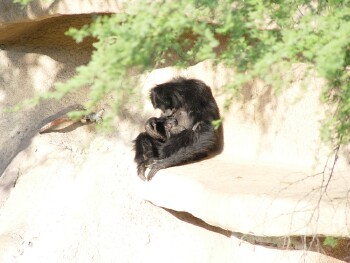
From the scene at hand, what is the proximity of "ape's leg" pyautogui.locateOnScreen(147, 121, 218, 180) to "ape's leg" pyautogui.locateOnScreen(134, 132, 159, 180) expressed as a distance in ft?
0.36

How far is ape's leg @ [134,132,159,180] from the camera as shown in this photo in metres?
6.42

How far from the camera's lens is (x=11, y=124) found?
7.81m

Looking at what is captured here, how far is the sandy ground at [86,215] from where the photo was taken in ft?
20.2

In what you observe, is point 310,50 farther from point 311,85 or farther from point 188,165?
point 188,165

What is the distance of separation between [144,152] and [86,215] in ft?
2.58

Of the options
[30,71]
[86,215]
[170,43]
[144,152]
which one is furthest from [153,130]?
[170,43]

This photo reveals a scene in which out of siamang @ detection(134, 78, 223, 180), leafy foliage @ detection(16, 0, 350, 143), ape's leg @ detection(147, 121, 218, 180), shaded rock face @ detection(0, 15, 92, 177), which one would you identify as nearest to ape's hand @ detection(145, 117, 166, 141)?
siamang @ detection(134, 78, 223, 180)

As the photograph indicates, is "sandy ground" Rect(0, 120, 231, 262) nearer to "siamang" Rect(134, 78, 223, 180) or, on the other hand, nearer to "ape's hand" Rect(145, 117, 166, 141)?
"siamang" Rect(134, 78, 223, 180)

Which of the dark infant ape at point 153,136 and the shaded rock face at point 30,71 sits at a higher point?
the shaded rock face at point 30,71

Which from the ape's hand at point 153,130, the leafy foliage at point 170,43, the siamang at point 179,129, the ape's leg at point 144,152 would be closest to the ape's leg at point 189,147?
the siamang at point 179,129

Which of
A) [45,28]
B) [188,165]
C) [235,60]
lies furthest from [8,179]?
[235,60]

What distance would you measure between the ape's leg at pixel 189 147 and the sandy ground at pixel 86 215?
314mm

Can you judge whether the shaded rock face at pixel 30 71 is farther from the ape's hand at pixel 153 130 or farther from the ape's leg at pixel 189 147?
the ape's leg at pixel 189 147

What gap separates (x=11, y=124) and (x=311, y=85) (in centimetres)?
367
